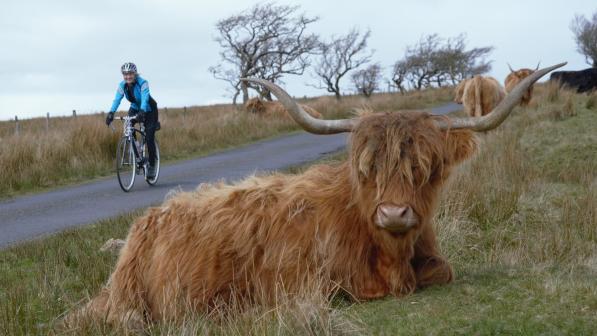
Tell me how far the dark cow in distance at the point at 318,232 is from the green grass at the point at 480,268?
0.20m

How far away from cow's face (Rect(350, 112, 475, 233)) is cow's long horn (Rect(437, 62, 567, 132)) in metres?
0.09

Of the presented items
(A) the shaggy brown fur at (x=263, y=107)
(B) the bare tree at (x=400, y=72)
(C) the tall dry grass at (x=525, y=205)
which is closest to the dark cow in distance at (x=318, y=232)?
Answer: (C) the tall dry grass at (x=525, y=205)

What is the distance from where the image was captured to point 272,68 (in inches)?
1372

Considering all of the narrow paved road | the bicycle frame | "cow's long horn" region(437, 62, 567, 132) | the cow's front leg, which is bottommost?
the narrow paved road

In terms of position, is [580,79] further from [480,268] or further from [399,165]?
[399,165]

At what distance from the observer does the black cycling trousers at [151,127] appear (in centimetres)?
1065

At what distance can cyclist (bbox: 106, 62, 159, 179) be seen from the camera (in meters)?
10.2

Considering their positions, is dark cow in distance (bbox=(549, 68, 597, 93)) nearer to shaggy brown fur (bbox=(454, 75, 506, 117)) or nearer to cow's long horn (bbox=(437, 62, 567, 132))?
shaggy brown fur (bbox=(454, 75, 506, 117))

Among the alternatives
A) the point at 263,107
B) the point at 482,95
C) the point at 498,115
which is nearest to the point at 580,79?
the point at 263,107

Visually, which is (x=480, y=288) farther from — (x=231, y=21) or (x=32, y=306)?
A: (x=231, y=21)

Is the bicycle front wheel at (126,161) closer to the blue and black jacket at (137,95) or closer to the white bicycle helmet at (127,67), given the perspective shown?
the blue and black jacket at (137,95)

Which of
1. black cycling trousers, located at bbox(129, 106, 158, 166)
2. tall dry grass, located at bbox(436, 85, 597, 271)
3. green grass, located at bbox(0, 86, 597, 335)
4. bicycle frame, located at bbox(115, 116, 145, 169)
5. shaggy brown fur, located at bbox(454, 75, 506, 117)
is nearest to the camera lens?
green grass, located at bbox(0, 86, 597, 335)

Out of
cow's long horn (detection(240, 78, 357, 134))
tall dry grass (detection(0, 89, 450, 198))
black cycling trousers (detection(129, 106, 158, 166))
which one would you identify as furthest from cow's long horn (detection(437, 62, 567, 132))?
black cycling trousers (detection(129, 106, 158, 166))

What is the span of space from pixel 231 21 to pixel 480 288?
32.1 metres
